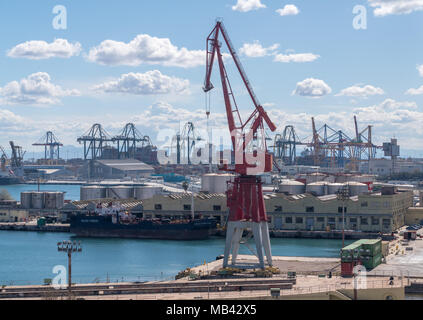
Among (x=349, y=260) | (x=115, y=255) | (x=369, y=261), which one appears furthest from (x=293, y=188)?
(x=349, y=260)

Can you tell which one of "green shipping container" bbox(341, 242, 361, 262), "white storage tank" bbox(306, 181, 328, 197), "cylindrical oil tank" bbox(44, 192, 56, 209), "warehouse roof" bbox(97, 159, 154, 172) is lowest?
"green shipping container" bbox(341, 242, 361, 262)

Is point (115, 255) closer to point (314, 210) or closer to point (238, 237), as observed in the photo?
point (238, 237)

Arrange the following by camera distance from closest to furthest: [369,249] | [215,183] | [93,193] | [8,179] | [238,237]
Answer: [369,249]
[238,237]
[215,183]
[93,193]
[8,179]

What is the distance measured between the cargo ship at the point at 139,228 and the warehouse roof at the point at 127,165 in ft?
320

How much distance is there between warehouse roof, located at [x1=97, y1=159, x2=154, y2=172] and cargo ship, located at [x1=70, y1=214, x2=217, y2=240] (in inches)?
3846

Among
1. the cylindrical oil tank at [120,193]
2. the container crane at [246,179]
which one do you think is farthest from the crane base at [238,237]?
the cylindrical oil tank at [120,193]

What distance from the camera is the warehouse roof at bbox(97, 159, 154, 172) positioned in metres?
158

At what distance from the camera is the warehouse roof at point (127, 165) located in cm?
15750

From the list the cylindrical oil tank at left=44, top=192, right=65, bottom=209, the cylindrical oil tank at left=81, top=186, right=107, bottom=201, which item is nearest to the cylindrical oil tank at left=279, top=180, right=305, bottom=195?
the cylindrical oil tank at left=81, top=186, right=107, bottom=201

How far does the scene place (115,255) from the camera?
1842 inches

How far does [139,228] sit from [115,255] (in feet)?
35.1

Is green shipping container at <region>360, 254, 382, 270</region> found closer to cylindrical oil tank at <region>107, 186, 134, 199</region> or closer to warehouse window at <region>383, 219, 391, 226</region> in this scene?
warehouse window at <region>383, 219, 391, 226</region>

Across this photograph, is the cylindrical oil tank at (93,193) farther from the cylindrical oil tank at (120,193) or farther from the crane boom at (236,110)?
the crane boom at (236,110)
